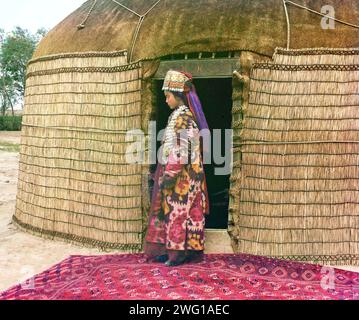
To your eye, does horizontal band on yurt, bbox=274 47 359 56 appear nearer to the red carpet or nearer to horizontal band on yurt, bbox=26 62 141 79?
horizontal band on yurt, bbox=26 62 141 79

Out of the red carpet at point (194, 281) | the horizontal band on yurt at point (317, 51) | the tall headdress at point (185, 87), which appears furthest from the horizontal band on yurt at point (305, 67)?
the red carpet at point (194, 281)

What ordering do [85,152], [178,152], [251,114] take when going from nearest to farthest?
1. [178,152]
2. [251,114]
3. [85,152]

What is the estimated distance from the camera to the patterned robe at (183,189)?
4324 millimetres

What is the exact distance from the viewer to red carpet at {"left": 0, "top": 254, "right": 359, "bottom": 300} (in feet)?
12.4

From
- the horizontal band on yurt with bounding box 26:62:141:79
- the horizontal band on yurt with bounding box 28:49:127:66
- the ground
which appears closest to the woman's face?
the horizontal band on yurt with bounding box 26:62:141:79

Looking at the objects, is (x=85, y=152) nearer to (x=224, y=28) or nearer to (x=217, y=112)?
(x=224, y=28)

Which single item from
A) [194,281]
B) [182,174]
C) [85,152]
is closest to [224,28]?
[182,174]

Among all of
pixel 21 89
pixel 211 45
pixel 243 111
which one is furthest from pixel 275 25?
pixel 21 89

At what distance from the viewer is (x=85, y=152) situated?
5.48 m

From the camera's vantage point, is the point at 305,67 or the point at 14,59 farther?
the point at 14,59

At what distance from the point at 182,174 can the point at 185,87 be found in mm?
910

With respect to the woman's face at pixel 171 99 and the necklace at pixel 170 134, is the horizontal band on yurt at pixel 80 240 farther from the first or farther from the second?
the woman's face at pixel 171 99

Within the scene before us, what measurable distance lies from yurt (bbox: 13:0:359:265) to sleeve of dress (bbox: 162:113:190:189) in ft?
2.35
